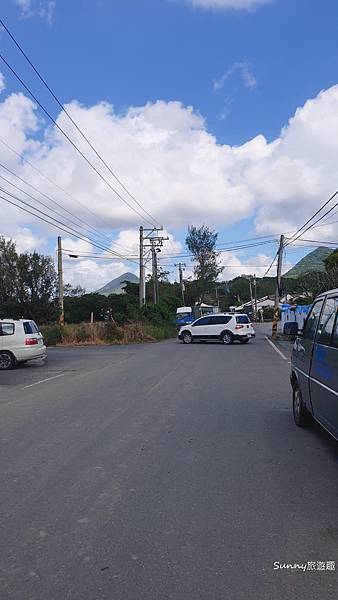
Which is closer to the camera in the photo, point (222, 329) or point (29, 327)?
point (29, 327)

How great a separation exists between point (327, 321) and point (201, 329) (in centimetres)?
2461

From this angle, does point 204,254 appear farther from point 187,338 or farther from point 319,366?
point 319,366

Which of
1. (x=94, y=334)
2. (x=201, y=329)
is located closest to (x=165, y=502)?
(x=201, y=329)

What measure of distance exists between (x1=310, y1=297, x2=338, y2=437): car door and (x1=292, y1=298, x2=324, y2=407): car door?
0.23 m

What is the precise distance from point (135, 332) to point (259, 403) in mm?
24223

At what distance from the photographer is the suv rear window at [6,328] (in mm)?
18016

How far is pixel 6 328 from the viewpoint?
18.1 m

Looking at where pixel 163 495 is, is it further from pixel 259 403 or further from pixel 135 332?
pixel 135 332

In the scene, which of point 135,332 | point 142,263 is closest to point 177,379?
point 135,332

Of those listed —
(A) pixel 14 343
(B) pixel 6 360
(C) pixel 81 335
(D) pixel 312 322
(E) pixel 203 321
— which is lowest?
(B) pixel 6 360

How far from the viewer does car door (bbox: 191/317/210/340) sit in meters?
30.4

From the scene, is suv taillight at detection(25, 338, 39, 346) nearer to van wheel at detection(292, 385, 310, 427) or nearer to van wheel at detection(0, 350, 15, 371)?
van wheel at detection(0, 350, 15, 371)

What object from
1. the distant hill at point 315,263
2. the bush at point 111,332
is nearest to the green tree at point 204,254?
the distant hill at point 315,263

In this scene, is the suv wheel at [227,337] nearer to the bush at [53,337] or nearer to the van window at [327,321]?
the bush at [53,337]
